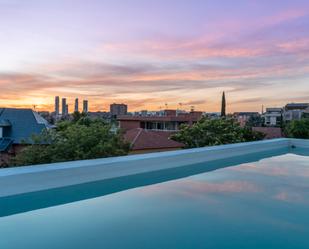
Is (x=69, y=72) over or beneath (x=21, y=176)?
A: over

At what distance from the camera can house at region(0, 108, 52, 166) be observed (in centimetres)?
1977

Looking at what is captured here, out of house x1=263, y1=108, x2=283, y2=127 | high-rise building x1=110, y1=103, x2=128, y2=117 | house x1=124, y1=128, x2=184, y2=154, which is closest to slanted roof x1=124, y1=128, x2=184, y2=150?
house x1=124, y1=128, x2=184, y2=154

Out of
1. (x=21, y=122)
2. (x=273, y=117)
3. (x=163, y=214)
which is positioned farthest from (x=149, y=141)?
(x=273, y=117)

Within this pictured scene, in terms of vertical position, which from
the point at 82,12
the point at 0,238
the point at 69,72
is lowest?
the point at 0,238

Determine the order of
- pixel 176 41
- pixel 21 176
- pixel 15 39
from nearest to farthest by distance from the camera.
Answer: pixel 21 176, pixel 15 39, pixel 176 41

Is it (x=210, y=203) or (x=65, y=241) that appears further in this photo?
(x=210, y=203)

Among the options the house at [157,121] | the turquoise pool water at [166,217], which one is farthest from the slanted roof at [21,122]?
the turquoise pool water at [166,217]

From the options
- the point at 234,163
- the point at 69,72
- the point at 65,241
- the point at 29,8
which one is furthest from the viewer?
the point at 69,72

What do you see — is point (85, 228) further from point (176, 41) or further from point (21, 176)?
point (176, 41)

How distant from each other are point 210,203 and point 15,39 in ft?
24.4

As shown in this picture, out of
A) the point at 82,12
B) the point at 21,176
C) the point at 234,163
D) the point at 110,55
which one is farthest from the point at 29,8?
the point at 234,163

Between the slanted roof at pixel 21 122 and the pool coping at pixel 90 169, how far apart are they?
54.5 ft

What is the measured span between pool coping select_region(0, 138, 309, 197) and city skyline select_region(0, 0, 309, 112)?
161 inches

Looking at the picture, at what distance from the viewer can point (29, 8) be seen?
7094 mm
